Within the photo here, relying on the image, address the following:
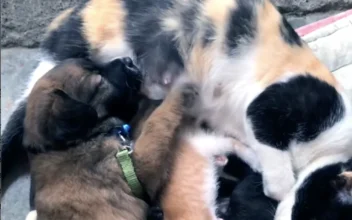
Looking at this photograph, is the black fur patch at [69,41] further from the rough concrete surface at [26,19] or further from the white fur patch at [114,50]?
the rough concrete surface at [26,19]

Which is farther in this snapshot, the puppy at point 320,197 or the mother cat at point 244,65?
the mother cat at point 244,65

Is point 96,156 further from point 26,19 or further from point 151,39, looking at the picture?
point 26,19

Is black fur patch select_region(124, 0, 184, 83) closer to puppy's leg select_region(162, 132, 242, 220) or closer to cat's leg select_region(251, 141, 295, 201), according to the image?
puppy's leg select_region(162, 132, 242, 220)

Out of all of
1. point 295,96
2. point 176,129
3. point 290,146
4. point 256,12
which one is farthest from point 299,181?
point 256,12

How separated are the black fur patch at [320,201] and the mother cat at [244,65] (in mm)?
88

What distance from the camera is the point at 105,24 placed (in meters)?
2.55

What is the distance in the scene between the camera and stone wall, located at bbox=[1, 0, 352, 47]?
10.8 ft

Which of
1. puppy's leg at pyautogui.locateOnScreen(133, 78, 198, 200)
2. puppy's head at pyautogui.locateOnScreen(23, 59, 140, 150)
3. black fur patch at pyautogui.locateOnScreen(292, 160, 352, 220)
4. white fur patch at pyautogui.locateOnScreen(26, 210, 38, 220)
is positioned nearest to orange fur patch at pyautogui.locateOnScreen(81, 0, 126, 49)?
puppy's head at pyautogui.locateOnScreen(23, 59, 140, 150)

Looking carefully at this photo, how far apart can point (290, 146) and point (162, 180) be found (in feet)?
1.61

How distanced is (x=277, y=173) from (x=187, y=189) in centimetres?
34

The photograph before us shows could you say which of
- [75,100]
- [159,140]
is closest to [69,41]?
[75,100]

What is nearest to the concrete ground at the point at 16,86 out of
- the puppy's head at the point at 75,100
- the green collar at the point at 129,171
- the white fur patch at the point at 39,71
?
the white fur patch at the point at 39,71

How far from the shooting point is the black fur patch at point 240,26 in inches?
97.9

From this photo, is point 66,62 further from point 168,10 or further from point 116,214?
point 116,214
